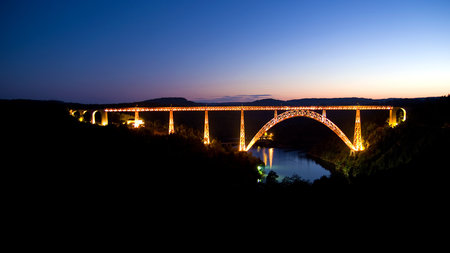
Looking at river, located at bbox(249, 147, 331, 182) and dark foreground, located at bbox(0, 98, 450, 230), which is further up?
dark foreground, located at bbox(0, 98, 450, 230)

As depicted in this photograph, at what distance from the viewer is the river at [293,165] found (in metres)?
30.8

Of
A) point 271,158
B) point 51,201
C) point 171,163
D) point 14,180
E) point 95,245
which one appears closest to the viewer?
point 95,245

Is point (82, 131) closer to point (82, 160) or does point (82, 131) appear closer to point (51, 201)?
point (82, 160)

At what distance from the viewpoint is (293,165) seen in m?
36.3

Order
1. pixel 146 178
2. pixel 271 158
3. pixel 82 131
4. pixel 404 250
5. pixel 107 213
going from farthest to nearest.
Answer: pixel 271 158 < pixel 82 131 < pixel 146 178 < pixel 107 213 < pixel 404 250

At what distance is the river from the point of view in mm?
30769

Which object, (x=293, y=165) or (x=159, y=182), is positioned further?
(x=293, y=165)

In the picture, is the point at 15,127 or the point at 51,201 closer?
the point at 51,201

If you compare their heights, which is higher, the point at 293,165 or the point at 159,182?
the point at 159,182

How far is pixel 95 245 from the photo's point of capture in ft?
33.8

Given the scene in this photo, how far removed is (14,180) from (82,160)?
4202 mm

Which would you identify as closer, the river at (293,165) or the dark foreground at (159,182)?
the dark foreground at (159,182)

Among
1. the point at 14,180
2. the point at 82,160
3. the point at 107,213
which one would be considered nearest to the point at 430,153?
the point at 107,213

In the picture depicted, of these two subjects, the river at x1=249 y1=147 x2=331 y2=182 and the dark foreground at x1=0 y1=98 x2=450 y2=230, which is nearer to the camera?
the dark foreground at x1=0 y1=98 x2=450 y2=230
